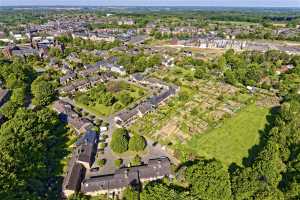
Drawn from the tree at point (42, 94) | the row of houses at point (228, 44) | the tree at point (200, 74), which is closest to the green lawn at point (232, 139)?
the tree at point (200, 74)

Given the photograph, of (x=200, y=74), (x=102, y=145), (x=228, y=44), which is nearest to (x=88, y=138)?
(x=102, y=145)

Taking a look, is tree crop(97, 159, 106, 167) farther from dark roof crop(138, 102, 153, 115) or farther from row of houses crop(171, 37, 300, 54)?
row of houses crop(171, 37, 300, 54)

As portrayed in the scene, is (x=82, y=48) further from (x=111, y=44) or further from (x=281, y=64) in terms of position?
(x=281, y=64)

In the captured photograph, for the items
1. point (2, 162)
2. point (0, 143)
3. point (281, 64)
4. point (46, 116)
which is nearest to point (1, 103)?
point (46, 116)

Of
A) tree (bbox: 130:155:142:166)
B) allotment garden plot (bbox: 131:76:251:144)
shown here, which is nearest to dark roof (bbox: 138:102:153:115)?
allotment garden plot (bbox: 131:76:251:144)

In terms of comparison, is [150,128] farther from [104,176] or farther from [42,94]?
[42,94]

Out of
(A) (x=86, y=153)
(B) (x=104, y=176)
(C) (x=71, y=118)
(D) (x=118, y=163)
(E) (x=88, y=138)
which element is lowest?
(B) (x=104, y=176)

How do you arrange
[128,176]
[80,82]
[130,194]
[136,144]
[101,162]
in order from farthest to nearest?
1. [80,82]
2. [136,144]
3. [101,162]
4. [128,176]
5. [130,194]
